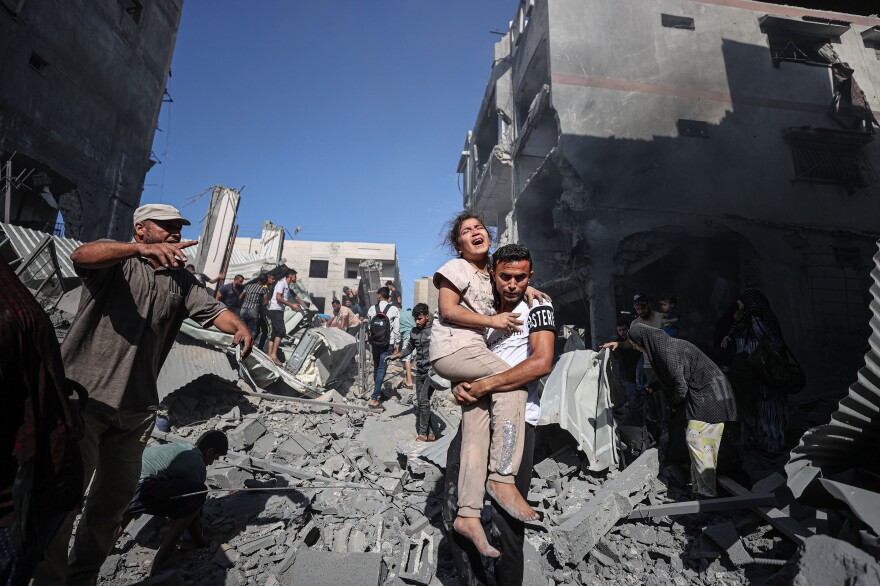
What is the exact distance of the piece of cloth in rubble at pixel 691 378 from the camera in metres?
3.83

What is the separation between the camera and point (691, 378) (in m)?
3.97

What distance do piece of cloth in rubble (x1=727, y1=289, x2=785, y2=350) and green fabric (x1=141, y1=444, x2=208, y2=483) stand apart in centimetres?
675

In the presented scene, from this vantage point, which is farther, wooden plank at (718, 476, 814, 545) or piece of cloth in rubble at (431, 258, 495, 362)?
wooden plank at (718, 476, 814, 545)

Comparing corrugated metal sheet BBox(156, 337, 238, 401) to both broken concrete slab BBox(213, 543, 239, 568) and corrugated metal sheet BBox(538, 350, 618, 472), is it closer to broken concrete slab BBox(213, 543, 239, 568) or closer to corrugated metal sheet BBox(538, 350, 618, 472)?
broken concrete slab BBox(213, 543, 239, 568)

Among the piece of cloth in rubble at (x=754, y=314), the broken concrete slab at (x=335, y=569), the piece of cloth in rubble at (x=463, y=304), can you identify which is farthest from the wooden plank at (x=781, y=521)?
the broken concrete slab at (x=335, y=569)

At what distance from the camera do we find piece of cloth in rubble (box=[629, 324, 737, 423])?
3.83 m

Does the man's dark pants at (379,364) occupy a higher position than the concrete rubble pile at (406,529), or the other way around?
the man's dark pants at (379,364)

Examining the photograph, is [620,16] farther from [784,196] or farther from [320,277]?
[320,277]

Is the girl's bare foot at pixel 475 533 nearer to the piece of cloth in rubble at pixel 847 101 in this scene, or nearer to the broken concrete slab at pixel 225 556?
the broken concrete slab at pixel 225 556

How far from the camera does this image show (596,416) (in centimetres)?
495

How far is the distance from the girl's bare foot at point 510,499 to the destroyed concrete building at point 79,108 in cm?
1292

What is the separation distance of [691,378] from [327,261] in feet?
104

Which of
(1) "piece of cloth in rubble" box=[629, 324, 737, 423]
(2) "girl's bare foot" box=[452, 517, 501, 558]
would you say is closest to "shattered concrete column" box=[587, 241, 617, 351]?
(1) "piece of cloth in rubble" box=[629, 324, 737, 423]

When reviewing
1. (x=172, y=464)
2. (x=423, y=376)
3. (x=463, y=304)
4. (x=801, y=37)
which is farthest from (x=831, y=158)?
(x=172, y=464)
